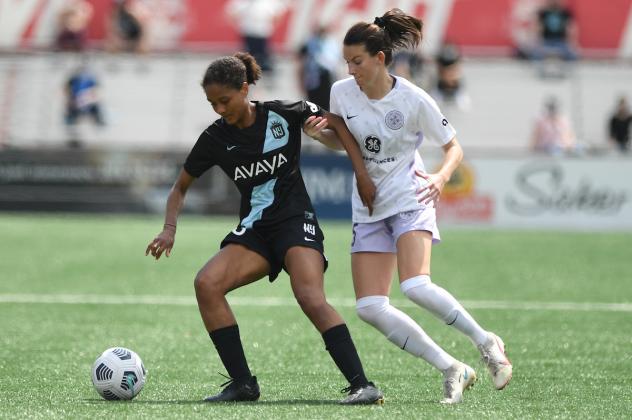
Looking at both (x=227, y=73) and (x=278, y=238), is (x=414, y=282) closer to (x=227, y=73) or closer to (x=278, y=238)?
(x=278, y=238)

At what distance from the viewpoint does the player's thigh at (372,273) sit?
22.2 ft

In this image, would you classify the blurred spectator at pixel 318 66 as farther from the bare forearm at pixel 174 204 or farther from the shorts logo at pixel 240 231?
the shorts logo at pixel 240 231

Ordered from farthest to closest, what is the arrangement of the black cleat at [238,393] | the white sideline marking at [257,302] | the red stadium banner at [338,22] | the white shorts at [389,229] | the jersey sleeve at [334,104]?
the red stadium banner at [338,22], the white sideline marking at [257,302], the jersey sleeve at [334,104], the white shorts at [389,229], the black cleat at [238,393]

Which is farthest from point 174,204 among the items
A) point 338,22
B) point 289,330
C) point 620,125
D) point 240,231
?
point 338,22

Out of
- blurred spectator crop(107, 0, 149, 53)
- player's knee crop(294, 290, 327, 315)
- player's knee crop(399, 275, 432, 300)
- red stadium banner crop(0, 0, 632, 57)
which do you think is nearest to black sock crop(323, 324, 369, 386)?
player's knee crop(294, 290, 327, 315)

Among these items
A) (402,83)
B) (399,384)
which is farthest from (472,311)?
(402,83)

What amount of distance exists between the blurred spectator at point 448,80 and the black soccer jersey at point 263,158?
1802 centimetres

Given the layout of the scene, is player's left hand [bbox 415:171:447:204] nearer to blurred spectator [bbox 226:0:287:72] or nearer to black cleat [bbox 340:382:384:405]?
black cleat [bbox 340:382:384:405]

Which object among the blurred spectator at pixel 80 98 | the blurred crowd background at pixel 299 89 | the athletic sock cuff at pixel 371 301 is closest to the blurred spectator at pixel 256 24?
the blurred crowd background at pixel 299 89

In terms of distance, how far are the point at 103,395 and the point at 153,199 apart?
14.3 meters

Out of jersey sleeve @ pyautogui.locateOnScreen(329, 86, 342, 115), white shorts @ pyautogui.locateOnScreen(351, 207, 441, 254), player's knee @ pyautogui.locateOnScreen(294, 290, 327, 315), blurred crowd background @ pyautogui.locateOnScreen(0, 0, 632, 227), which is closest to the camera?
player's knee @ pyautogui.locateOnScreen(294, 290, 327, 315)

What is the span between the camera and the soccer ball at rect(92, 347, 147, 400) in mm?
6648

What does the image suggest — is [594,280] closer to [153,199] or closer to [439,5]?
[153,199]

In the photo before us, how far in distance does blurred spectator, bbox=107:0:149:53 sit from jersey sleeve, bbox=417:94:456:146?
1972cm
